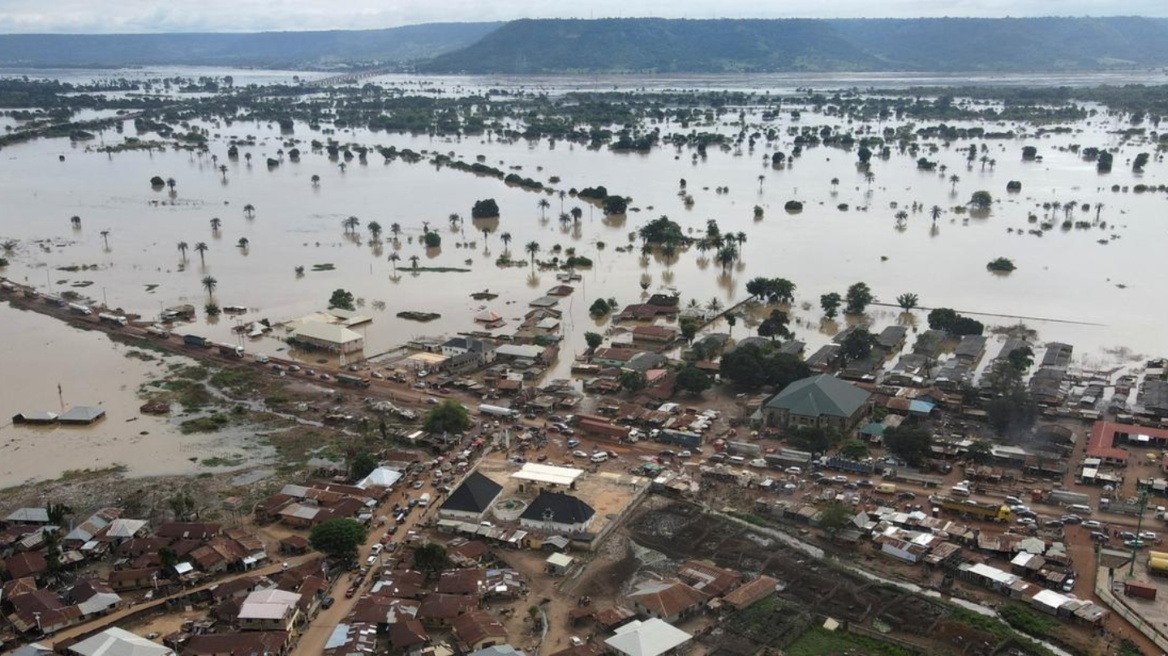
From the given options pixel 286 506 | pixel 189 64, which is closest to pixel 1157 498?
pixel 286 506

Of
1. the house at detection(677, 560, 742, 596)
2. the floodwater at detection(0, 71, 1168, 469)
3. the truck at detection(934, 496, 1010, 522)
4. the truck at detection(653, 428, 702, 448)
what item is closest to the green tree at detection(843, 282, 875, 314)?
the floodwater at detection(0, 71, 1168, 469)

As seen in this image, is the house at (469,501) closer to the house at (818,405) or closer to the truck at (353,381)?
the house at (818,405)

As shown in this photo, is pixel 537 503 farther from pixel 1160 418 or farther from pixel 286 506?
pixel 1160 418

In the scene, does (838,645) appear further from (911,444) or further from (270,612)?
(270,612)

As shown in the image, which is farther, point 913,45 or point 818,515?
point 913,45

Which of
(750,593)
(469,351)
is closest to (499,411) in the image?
(469,351)

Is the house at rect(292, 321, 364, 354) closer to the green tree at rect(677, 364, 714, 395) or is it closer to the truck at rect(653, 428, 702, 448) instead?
the green tree at rect(677, 364, 714, 395)

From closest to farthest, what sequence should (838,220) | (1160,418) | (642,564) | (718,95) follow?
(642,564) < (1160,418) < (838,220) < (718,95)
